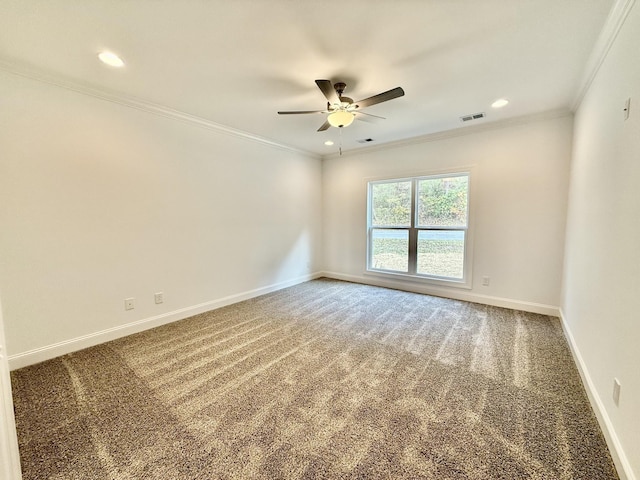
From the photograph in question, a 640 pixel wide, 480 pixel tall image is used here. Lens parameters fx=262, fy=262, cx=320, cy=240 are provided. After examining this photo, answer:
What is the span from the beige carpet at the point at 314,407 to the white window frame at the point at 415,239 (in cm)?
113

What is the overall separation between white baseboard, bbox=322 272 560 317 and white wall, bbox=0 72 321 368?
2128 millimetres

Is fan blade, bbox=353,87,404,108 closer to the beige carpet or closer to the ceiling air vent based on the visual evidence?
the ceiling air vent

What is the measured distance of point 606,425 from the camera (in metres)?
1.54

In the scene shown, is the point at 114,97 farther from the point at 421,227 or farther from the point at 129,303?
the point at 421,227

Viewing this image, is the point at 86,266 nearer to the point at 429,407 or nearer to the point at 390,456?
the point at 390,456

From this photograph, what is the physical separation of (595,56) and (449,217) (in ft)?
7.77

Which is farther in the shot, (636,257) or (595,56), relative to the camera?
(595,56)

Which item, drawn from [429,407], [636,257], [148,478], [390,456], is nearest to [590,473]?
[429,407]

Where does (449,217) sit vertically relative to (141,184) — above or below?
below

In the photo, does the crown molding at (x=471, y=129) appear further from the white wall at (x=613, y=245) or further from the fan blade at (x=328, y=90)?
the fan blade at (x=328, y=90)

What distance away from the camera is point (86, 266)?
2625 mm

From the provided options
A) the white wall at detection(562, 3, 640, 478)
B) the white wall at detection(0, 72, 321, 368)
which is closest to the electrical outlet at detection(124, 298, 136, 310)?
the white wall at detection(0, 72, 321, 368)

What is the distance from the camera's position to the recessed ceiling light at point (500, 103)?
2926mm

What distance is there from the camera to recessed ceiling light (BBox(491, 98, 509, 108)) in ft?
9.60
